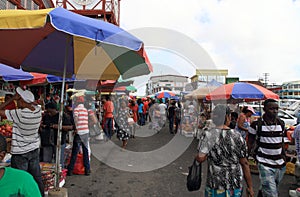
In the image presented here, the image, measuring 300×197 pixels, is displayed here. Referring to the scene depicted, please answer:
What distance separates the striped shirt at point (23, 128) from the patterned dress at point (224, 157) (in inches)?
84.8

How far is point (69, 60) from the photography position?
447 centimetres

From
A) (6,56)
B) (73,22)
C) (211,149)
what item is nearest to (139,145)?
(6,56)

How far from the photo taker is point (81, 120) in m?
5.23

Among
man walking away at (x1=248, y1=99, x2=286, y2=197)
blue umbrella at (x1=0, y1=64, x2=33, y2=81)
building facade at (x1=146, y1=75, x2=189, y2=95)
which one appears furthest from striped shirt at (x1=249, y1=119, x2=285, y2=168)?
building facade at (x1=146, y1=75, x2=189, y2=95)

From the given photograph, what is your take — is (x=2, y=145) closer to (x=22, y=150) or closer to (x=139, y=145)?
(x=22, y=150)

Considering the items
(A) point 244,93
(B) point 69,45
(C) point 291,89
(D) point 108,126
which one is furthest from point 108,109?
(C) point 291,89

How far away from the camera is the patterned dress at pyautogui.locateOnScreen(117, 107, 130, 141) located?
823cm

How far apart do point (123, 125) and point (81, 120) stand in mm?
3484

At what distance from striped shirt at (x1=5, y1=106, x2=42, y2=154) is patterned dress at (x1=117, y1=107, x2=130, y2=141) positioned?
200 inches

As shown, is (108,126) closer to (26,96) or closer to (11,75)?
(11,75)

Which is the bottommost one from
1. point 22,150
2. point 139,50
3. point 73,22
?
point 22,150

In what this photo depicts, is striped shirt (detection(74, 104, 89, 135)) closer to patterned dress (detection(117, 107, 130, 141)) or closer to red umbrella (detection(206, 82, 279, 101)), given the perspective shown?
patterned dress (detection(117, 107, 130, 141))

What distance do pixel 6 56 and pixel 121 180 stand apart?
3203 mm

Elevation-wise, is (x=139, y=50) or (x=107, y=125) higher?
(x=139, y=50)
